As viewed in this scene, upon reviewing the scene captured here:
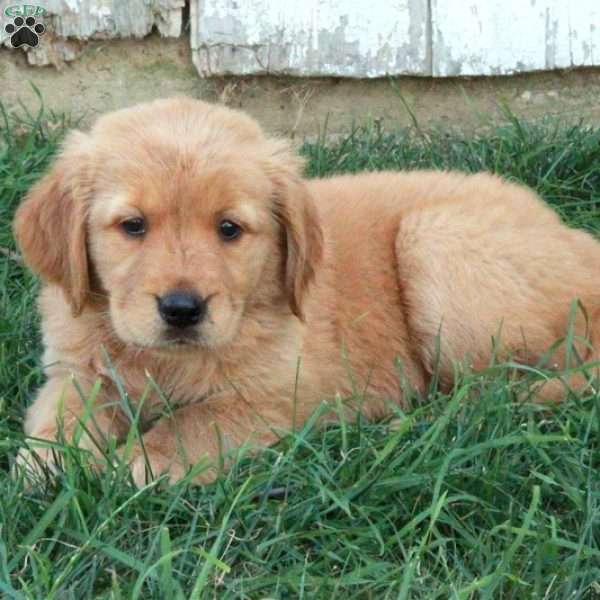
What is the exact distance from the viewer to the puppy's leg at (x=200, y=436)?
3203 mm

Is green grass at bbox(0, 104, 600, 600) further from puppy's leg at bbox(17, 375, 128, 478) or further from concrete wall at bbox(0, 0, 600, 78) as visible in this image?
concrete wall at bbox(0, 0, 600, 78)

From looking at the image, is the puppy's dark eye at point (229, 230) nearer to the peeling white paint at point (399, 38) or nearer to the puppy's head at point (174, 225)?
the puppy's head at point (174, 225)

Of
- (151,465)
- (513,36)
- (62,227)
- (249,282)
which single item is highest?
(513,36)

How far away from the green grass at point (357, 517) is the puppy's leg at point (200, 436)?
0.12m

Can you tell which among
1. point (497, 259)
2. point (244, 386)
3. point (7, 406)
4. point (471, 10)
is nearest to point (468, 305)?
point (497, 259)

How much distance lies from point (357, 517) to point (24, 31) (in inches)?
119

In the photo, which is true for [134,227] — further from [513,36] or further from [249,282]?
[513,36]

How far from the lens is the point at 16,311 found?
160 inches

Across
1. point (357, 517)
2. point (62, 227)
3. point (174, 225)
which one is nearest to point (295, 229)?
point (174, 225)

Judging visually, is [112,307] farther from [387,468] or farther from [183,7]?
[183,7]

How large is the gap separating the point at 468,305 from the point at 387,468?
102cm

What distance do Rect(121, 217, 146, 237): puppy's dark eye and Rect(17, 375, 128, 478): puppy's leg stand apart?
1.48 ft

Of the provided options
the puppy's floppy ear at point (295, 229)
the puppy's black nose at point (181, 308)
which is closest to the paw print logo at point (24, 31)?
the puppy's floppy ear at point (295, 229)

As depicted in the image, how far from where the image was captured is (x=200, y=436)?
11.0ft
